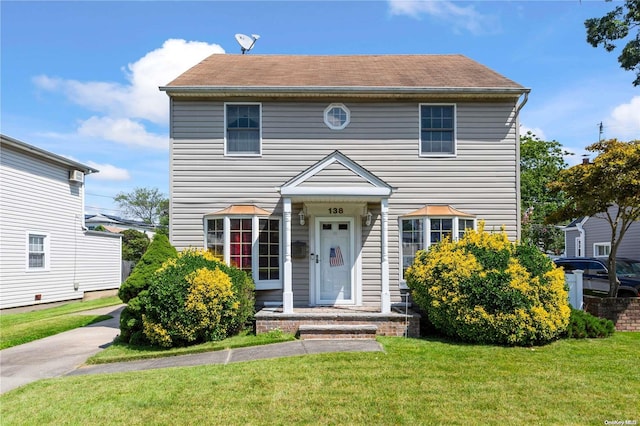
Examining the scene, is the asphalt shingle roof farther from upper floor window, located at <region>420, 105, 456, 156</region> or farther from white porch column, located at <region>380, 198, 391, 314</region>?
white porch column, located at <region>380, 198, 391, 314</region>

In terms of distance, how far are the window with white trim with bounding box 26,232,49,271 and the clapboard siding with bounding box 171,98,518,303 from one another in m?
7.61

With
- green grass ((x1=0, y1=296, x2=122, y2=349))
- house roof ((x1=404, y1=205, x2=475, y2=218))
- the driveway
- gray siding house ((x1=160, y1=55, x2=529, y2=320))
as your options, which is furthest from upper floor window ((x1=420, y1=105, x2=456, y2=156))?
green grass ((x1=0, y1=296, x2=122, y2=349))

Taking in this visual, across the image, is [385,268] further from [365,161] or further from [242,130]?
[242,130]

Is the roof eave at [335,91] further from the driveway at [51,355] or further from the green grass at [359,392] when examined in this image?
the green grass at [359,392]

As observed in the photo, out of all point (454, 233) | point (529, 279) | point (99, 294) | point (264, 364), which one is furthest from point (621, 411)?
point (99, 294)

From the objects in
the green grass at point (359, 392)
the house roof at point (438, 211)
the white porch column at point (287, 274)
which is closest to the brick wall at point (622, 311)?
the green grass at point (359, 392)

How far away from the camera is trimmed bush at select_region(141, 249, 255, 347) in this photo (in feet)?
25.5

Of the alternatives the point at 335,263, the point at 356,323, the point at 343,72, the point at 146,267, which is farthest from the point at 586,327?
the point at 146,267

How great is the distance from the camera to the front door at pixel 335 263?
10.2 meters

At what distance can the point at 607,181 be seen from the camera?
9258 millimetres

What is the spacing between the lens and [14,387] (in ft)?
20.2

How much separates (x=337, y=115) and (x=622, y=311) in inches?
310

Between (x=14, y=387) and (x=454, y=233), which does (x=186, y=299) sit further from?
(x=454, y=233)

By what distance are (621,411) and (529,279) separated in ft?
10.7
